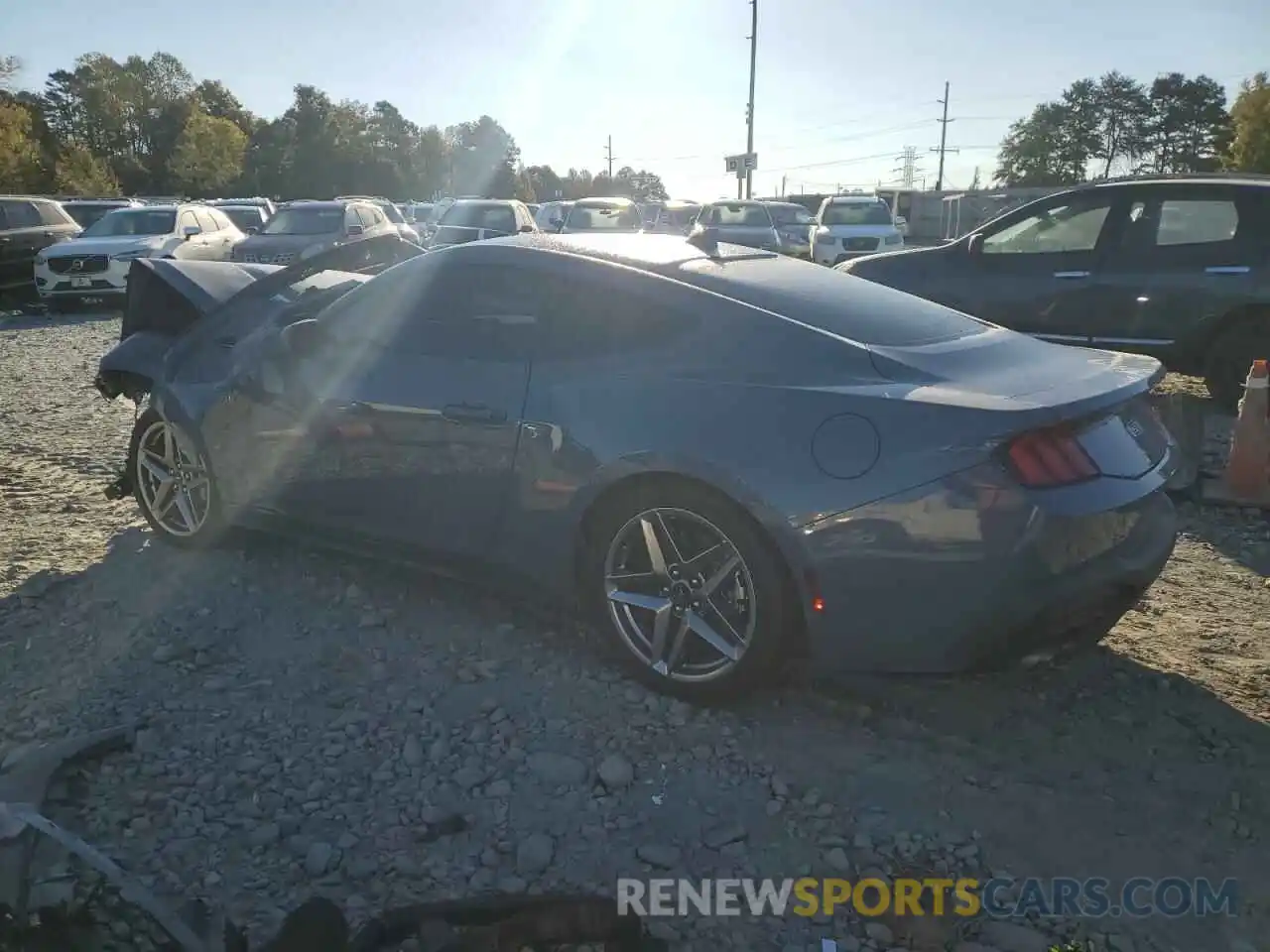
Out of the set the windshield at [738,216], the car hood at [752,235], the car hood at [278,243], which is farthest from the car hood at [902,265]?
the windshield at [738,216]

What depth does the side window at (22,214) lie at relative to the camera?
56.4ft

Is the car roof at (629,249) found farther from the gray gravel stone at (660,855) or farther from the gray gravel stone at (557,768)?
the gray gravel stone at (660,855)

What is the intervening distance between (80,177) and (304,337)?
5414cm

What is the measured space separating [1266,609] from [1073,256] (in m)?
4.84

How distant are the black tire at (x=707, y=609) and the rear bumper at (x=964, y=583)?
0.13 m

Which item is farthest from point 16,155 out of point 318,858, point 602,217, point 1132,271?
point 318,858

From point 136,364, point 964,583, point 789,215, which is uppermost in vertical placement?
point 789,215

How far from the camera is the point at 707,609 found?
11.2 feet

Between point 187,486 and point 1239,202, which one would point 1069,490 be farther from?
point 1239,202

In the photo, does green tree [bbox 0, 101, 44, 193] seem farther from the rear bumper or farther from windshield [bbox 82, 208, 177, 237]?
the rear bumper

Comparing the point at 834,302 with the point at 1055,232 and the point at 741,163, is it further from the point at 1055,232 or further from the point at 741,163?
the point at 741,163

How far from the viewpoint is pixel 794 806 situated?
2980 mm

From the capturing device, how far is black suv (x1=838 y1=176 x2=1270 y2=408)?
771 centimetres

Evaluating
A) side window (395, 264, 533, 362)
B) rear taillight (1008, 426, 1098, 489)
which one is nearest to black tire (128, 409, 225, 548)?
side window (395, 264, 533, 362)
